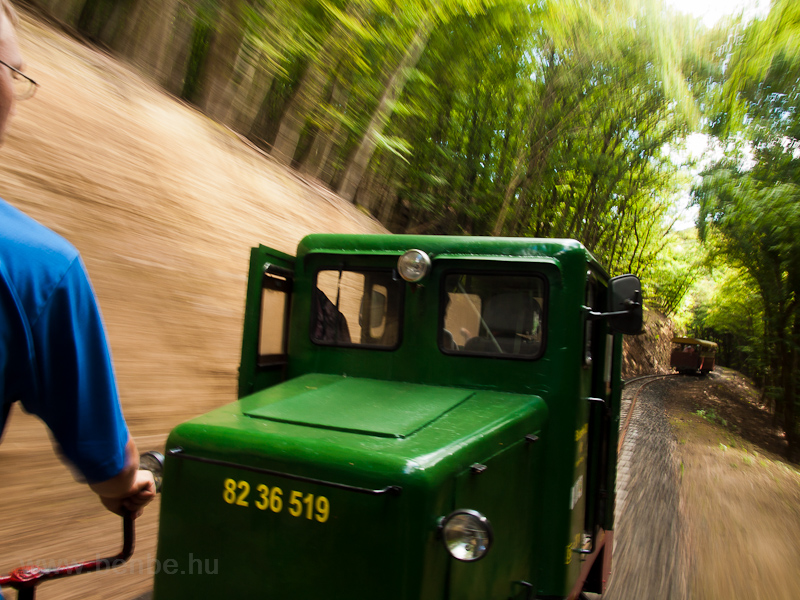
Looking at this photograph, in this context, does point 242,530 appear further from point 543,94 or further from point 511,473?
point 543,94

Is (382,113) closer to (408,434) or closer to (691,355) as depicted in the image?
(408,434)

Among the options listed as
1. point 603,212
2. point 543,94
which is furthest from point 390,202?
point 603,212

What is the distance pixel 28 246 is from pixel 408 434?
158 cm

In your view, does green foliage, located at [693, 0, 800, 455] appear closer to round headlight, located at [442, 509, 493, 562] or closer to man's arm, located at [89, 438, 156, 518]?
round headlight, located at [442, 509, 493, 562]

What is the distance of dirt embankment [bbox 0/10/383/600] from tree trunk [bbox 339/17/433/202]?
451cm

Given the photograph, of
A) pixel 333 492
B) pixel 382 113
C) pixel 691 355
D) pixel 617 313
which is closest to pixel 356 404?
pixel 333 492

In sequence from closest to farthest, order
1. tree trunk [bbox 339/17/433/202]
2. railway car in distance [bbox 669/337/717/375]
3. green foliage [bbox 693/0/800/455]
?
tree trunk [bbox 339/17/433/202]
green foliage [bbox 693/0/800/455]
railway car in distance [bbox 669/337/717/375]

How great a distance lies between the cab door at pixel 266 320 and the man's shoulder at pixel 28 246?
2265mm

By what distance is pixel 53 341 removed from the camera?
93 centimetres

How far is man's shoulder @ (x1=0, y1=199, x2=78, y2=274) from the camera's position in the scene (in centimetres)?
87

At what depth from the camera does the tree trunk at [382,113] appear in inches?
469

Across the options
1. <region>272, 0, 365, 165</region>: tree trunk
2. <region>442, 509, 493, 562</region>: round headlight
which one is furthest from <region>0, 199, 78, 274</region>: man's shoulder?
<region>272, 0, 365, 165</region>: tree trunk

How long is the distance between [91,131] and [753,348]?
905 inches

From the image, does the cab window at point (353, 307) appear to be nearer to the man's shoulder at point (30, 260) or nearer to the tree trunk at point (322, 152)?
the man's shoulder at point (30, 260)
